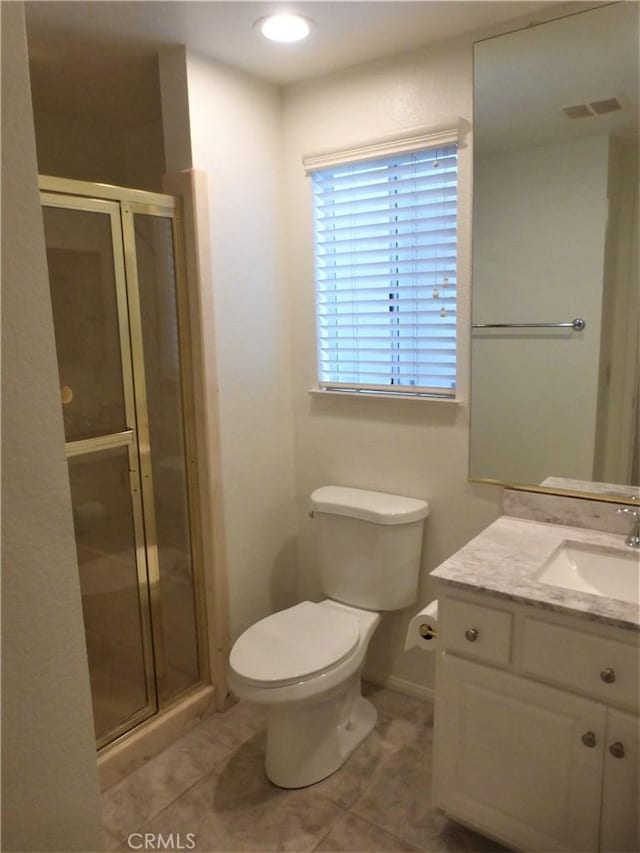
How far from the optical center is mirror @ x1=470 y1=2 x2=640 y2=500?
1.71m

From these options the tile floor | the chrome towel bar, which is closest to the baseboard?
the tile floor

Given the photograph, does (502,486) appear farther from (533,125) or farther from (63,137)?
(63,137)

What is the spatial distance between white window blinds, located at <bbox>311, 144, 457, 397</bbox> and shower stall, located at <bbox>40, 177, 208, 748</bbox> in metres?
0.59

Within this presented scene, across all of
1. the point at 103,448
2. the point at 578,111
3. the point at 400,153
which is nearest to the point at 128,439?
the point at 103,448

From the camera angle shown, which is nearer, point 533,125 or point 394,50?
point 533,125

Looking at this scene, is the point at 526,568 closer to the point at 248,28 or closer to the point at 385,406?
Result: the point at 385,406

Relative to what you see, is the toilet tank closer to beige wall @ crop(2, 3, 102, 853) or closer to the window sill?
the window sill

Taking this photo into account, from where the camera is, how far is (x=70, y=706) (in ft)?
1.91

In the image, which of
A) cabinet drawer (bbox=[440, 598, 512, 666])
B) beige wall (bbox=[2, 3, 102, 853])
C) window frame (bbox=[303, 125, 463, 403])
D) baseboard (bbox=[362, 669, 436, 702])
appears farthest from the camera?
baseboard (bbox=[362, 669, 436, 702])

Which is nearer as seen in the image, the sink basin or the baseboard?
the sink basin

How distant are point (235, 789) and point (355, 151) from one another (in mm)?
2190

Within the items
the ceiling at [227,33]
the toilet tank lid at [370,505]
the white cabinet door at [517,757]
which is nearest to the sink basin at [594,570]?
the white cabinet door at [517,757]

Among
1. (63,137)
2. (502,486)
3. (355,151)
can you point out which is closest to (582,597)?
(502,486)

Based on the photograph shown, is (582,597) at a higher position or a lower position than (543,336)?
lower
